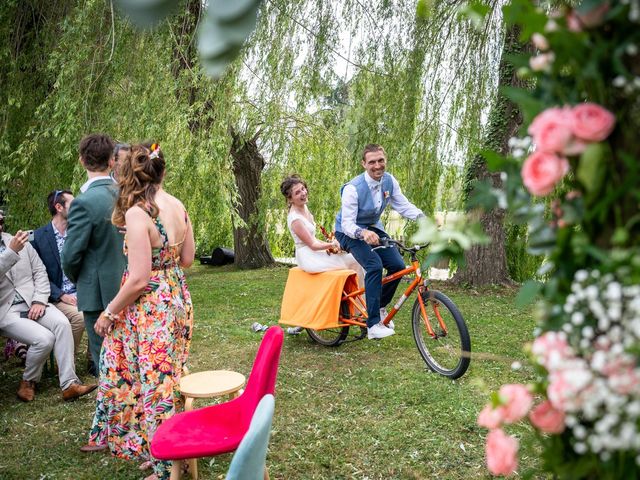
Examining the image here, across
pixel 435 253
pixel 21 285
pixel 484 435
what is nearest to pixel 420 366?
pixel 484 435

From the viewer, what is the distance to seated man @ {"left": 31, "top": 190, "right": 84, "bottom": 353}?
4.88 meters

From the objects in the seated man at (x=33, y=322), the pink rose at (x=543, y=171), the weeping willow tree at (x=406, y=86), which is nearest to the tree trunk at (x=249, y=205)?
the weeping willow tree at (x=406, y=86)

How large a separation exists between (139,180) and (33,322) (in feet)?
7.50

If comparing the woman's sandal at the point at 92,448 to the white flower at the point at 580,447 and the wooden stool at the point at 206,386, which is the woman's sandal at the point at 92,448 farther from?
the white flower at the point at 580,447

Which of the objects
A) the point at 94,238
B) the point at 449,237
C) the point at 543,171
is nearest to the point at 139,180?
the point at 94,238

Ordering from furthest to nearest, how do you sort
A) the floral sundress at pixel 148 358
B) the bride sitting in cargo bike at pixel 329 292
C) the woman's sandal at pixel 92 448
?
the bride sitting in cargo bike at pixel 329 292, the woman's sandal at pixel 92 448, the floral sundress at pixel 148 358

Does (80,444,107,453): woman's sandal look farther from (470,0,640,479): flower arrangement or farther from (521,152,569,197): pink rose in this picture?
(521,152,569,197): pink rose

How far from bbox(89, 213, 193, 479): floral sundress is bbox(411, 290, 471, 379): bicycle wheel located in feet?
6.59

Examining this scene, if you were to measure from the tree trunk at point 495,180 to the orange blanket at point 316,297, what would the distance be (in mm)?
2882

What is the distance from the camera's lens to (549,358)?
2.58 ft

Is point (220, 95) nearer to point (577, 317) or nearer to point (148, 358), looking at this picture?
point (148, 358)

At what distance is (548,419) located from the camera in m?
0.84

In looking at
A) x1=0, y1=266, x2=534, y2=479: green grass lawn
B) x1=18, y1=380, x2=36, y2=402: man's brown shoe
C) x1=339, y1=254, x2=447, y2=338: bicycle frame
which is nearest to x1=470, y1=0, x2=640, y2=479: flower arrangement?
x1=0, y1=266, x2=534, y2=479: green grass lawn

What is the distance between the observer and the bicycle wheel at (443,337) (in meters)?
4.49
